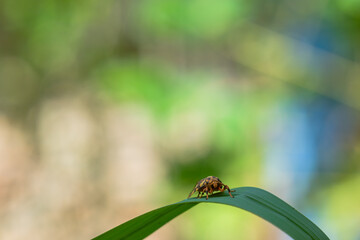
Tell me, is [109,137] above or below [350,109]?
above

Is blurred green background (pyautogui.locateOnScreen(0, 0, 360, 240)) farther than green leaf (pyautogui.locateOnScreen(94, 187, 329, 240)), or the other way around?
blurred green background (pyautogui.locateOnScreen(0, 0, 360, 240))

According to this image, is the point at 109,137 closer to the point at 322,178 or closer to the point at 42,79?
the point at 42,79

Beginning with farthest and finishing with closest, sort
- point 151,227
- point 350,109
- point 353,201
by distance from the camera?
point 350,109 → point 353,201 → point 151,227

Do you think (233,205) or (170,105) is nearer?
(233,205)

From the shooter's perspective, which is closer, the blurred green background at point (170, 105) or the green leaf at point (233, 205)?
the green leaf at point (233, 205)

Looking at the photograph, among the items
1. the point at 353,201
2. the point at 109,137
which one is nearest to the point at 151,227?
the point at 353,201

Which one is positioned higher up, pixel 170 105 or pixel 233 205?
pixel 170 105

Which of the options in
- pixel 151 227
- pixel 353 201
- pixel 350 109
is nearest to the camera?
pixel 151 227

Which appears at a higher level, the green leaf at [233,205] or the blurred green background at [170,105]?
the blurred green background at [170,105]
